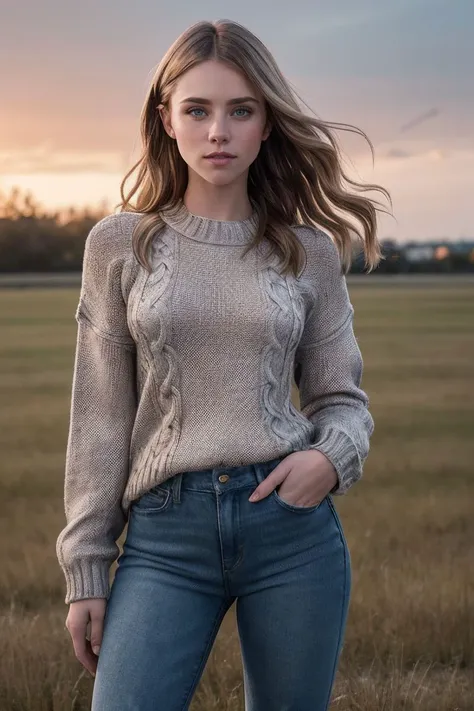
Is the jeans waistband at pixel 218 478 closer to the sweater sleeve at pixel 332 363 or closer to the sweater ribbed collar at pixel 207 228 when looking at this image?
the sweater sleeve at pixel 332 363

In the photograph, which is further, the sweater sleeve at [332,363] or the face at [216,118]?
the sweater sleeve at [332,363]

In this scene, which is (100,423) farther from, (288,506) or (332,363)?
(332,363)

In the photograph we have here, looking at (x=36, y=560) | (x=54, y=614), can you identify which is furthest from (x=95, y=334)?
(x=36, y=560)

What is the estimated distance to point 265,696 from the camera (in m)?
2.58

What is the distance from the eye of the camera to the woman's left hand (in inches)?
96.3

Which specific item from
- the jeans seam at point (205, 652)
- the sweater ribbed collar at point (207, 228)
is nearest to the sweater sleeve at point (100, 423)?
the sweater ribbed collar at point (207, 228)

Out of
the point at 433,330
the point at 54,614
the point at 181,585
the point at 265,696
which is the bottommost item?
the point at 433,330

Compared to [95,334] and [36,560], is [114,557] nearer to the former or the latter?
[95,334]

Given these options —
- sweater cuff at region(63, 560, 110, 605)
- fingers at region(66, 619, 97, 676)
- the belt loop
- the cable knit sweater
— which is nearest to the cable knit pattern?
the cable knit sweater

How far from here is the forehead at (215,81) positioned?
8.32 ft

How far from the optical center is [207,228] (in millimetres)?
2629

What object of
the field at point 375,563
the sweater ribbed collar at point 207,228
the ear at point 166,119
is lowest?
the field at point 375,563

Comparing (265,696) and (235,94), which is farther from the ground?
(235,94)

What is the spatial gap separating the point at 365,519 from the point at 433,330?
100.0 feet
